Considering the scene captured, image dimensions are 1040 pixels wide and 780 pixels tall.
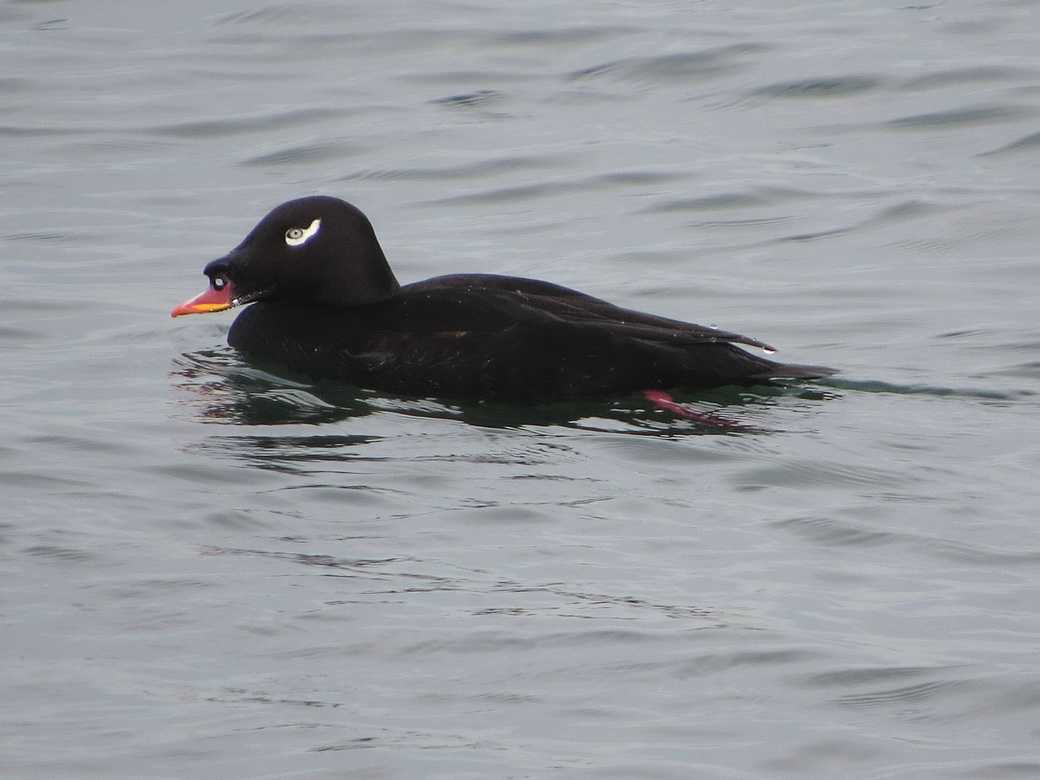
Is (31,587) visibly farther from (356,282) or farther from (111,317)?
(111,317)

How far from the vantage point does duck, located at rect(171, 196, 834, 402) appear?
7496mm

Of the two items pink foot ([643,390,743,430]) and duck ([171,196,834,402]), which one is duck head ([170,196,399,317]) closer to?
duck ([171,196,834,402])

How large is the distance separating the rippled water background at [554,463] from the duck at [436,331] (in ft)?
0.43

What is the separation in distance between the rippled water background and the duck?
13 cm

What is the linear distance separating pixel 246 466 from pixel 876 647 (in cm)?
243

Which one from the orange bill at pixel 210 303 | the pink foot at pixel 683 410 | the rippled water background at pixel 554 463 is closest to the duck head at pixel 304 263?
the orange bill at pixel 210 303

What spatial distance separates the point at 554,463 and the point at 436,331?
1055mm

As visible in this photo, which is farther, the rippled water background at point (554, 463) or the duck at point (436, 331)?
the duck at point (436, 331)

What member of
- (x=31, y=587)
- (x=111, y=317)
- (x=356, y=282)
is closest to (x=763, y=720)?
(x=31, y=587)

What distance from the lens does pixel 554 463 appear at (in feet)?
22.3

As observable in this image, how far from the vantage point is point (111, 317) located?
9.55 meters

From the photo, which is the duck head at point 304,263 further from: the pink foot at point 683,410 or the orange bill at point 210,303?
the pink foot at point 683,410

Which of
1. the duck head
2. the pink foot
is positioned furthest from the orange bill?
the pink foot

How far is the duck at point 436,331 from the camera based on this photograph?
24.6 feet
